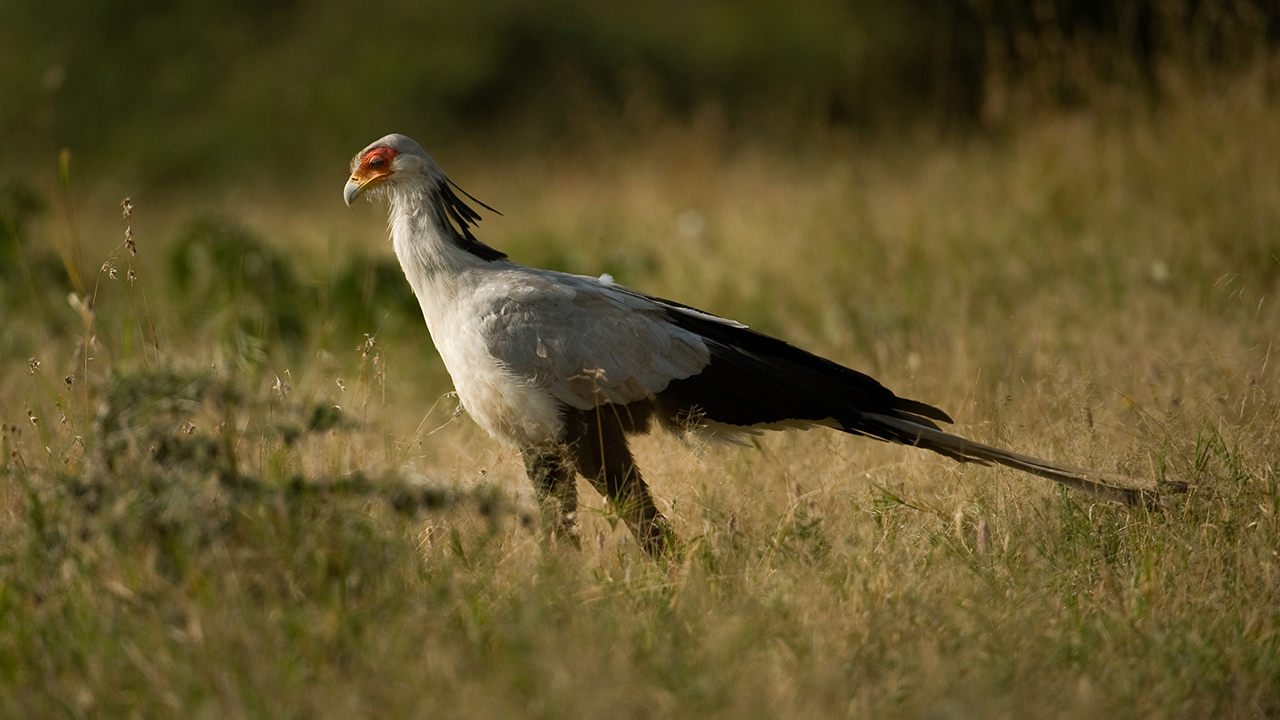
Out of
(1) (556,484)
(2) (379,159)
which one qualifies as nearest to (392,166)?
(2) (379,159)

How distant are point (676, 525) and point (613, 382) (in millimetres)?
535

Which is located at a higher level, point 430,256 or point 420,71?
point 420,71

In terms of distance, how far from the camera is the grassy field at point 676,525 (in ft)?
7.47

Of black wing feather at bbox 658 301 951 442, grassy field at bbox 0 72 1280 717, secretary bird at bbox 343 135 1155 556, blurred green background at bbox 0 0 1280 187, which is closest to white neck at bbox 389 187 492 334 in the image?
secretary bird at bbox 343 135 1155 556

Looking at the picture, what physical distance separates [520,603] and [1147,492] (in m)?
1.91

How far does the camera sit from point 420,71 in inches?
579

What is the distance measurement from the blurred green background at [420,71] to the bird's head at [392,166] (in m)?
7.89

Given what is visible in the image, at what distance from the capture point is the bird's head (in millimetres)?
3717

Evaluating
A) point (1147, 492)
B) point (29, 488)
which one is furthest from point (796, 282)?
point (29, 488)

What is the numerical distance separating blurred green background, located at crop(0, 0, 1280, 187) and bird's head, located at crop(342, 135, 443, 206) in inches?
311

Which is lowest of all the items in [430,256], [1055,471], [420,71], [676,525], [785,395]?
[676,525]

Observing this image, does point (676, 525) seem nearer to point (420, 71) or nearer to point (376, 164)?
point (376, 164)

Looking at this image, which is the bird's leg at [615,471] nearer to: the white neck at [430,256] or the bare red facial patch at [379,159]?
the white neck at [430,256]

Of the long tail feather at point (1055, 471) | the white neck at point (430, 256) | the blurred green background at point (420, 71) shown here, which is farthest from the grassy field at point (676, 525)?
the blurred green background at point (420, 71)
